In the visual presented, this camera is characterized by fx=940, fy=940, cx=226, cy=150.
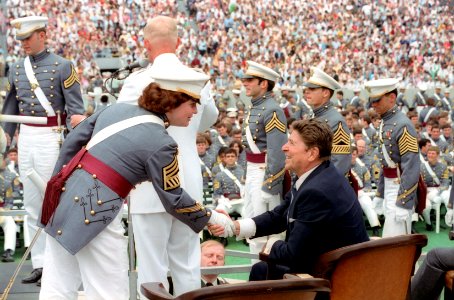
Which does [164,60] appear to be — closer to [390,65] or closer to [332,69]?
[332,69]

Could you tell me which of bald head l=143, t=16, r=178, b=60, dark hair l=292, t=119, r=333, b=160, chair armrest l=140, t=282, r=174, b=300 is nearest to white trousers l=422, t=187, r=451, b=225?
bald head l=143, t=16, r=178, b=60

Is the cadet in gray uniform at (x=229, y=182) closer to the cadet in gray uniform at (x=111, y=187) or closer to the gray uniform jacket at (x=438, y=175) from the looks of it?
the gray uniform jacket at (x=438, y=175)

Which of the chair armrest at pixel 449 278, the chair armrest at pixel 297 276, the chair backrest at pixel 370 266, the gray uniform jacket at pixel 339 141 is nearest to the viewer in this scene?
the chair armrest at pixel 297 276

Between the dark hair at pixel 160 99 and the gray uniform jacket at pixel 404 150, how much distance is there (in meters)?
3.40

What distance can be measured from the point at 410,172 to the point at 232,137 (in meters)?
6.84

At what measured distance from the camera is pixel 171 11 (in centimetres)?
3062

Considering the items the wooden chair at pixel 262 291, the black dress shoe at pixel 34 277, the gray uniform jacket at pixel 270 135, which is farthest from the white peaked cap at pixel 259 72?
the wooden chair at pixel 262 291

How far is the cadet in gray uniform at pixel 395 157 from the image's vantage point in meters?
7.29

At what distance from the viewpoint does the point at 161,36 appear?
16.9 feet

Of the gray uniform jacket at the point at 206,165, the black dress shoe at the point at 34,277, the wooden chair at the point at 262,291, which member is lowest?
the gray uniform jacket at the point at 206,165

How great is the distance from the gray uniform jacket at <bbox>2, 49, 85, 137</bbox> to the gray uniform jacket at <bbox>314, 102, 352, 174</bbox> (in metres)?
1.90

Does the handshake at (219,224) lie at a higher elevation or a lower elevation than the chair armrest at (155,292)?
lower

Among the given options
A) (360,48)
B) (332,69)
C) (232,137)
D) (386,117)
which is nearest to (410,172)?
(386,117)

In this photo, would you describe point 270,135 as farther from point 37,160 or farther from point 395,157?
point 37,160
